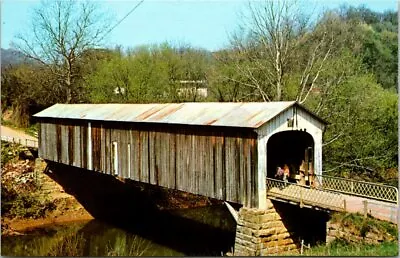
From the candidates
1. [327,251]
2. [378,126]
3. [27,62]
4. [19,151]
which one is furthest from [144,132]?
[27,62]

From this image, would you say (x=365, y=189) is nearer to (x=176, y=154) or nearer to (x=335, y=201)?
(x=335, y=201)

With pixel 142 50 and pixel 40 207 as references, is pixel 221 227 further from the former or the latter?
pixel 142 50

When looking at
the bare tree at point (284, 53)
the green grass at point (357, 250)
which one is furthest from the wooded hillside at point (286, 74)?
the green grass at point (357, 250)

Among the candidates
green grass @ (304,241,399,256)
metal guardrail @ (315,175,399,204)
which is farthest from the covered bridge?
A: green grass @ (304,241,399,256)

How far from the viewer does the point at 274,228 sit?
1419 centimetres

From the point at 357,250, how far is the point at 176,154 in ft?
24.5

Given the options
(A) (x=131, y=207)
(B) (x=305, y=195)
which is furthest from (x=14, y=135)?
(B) (x=305, y=195)

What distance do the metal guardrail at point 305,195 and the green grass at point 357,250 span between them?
0.90 meters

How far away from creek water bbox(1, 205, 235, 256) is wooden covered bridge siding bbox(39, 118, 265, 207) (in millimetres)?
2831

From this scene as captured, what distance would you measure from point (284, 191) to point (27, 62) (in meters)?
25.8

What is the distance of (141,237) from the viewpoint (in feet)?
71.7

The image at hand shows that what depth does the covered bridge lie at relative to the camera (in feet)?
47.2

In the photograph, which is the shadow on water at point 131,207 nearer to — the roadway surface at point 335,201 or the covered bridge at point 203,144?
the covered bridge at point 203,144

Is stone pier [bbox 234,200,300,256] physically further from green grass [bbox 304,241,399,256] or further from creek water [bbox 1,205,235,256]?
creek water [bbox 1,205,235,256]
